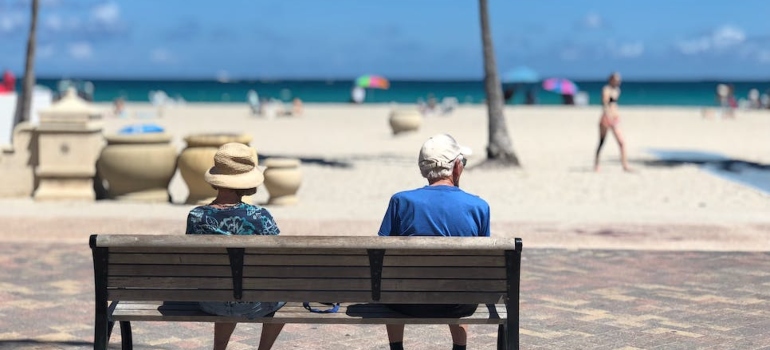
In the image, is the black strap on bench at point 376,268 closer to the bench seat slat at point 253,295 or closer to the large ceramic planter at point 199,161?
the bench seat slat at point 253,295

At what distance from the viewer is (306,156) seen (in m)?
25.1

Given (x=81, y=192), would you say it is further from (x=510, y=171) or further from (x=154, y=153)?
(x=510, y=171)

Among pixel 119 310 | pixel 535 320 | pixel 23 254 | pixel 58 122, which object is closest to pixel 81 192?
pixel 58 122

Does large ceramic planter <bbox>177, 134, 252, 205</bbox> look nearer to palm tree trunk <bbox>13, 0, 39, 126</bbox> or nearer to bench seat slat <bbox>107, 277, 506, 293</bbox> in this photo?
bench seat slat <bbox>107, 277, 506, 293</bbox>

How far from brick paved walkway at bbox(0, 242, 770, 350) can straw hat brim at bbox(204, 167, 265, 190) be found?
1567mm

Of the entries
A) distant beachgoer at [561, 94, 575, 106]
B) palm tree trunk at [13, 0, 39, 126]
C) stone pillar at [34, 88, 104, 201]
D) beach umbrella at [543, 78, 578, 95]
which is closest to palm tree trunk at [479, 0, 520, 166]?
stone pillar at [34, 88, 104, 201]

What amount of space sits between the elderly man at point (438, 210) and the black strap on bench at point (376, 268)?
0.23m

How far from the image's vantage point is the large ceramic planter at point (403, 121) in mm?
33656

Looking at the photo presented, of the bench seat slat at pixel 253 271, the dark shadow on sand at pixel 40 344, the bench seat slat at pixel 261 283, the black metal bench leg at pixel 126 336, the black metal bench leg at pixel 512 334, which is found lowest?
the dark shadow on sand at pixel 40 344

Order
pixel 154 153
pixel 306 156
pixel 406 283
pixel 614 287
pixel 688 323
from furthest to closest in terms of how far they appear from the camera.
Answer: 1. pixel 306 156
2. pixel 154 153
3. pixel 614 287
4. pixel 688 323
5. pixel 406 283

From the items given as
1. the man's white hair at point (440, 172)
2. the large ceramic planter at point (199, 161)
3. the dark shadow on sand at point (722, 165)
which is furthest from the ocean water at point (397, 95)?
the man's white hair at point (440, 172)

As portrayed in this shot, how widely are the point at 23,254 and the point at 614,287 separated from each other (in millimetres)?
5143

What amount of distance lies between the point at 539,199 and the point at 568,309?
843 cm

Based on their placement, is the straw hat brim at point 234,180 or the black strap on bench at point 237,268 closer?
the black strap on bench at point 237,268
